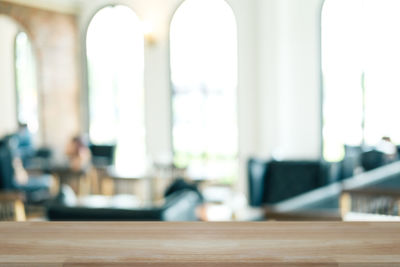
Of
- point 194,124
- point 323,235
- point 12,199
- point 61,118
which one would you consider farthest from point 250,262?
point 194,124

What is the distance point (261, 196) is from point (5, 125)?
190 inches

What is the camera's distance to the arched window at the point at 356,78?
4.74 m

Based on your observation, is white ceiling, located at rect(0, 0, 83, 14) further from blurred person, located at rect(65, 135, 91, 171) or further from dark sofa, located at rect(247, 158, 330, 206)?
dark sofa, located at rect(247, 158, 330, 206)

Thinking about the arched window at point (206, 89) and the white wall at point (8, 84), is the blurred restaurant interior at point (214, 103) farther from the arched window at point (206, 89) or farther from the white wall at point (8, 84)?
the white wall at point (8, 84)

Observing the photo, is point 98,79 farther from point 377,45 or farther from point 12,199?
point 377,45

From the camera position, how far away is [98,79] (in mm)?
4844

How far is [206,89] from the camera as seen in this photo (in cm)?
593

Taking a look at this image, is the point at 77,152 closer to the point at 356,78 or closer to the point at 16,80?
the point at 16,80

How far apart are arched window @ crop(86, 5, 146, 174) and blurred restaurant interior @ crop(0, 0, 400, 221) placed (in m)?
0.02

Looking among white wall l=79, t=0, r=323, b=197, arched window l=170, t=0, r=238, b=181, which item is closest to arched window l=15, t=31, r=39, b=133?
arched window l=170, t=0, r=238, b=181

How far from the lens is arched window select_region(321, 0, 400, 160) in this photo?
4742mm

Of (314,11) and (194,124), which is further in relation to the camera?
(194,124)

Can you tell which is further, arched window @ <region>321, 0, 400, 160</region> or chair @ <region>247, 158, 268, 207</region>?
arched window @ <region>321, 0, 400, 160</region>

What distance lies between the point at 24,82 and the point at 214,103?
2565 millimetres
